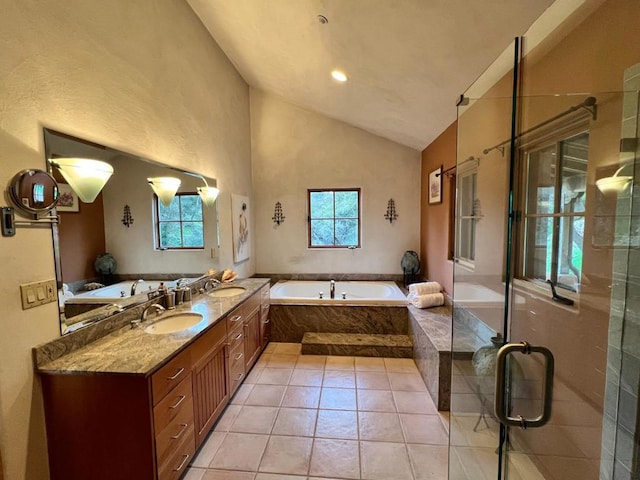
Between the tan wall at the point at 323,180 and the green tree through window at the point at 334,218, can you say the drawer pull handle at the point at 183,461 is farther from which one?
the green tree through window at the point at 334,218

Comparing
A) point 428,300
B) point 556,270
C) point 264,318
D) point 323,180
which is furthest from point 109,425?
point 323,180

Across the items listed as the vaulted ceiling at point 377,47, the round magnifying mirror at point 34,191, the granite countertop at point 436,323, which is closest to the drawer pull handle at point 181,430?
the round magnifying mirror at point 34,191

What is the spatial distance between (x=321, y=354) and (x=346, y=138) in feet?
9.65

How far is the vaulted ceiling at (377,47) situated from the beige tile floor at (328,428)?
2540 mm

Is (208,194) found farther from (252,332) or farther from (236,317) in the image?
(252,332)

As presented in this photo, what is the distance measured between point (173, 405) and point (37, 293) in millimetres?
845

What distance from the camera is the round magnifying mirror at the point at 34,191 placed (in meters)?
1.30

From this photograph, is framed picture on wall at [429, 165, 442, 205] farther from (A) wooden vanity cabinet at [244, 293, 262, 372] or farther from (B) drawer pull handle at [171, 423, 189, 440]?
(B) drawer pull handle at [171, 423, 189, 440]

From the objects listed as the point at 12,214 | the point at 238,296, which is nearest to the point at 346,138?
the point at 238,296

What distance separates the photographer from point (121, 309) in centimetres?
195

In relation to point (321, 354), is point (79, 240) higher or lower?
higher

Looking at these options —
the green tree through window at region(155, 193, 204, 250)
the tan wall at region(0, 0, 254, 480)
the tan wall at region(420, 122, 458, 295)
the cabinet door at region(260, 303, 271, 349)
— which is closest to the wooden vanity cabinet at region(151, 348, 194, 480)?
the tan wall at region(0, 0, 254, 480)

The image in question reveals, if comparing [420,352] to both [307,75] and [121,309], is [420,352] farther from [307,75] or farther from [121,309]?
[307,75]

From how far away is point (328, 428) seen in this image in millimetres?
2170
